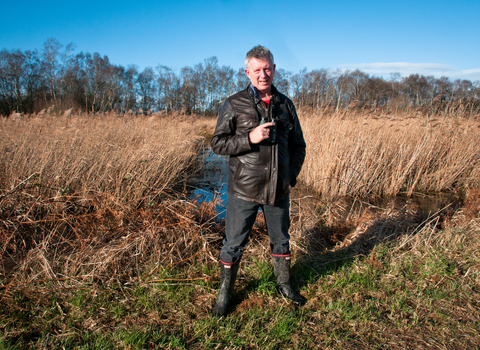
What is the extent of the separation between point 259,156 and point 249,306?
115cm

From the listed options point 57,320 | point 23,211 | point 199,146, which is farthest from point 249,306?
point 199,146

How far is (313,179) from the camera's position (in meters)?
6.54

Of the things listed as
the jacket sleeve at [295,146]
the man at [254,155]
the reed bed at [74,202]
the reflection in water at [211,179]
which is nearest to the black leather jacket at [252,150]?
the man at [254,155]

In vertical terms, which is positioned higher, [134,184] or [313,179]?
[134,184]

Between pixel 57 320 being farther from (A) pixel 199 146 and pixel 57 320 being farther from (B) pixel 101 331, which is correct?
(A) pixel 199 146

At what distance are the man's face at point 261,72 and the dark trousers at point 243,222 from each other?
83cm

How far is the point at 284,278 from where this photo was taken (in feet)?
7.71

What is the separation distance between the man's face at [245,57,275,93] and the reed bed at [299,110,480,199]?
4.18 metres

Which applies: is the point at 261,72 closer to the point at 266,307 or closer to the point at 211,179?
the point at 266,307

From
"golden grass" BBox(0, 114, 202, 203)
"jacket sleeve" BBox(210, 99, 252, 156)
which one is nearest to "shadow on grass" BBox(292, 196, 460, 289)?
"jacket sleeve" BBox(210, 99, 252, 156)

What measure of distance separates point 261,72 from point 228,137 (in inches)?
19.9

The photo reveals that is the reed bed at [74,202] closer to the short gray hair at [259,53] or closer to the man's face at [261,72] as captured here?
the man's face at [261,72]

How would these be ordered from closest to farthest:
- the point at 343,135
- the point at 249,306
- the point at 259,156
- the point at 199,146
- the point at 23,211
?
the point at 259,156 → the point at 249,306 → the point at 23,211 → the point at 343,135 → the point at 199,146

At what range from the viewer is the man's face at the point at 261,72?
1.96 m
